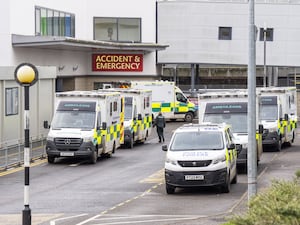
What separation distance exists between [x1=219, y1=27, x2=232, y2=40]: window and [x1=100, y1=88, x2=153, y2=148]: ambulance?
21070 millimetres

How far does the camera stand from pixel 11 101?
119 ft

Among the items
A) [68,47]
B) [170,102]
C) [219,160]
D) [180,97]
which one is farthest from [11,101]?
[180,97]

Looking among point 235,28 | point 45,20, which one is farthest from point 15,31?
point 235,28

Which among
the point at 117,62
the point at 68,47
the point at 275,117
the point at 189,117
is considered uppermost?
the point at 68,47

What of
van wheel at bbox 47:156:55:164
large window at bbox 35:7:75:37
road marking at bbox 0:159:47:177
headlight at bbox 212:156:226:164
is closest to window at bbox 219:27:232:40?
large window at bbox 35:7:75:37

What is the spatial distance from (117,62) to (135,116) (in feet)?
68.5

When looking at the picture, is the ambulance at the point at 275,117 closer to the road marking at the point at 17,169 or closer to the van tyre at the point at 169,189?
the road marking at the point at 17,169

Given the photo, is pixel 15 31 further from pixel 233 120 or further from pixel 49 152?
pixel 233 120

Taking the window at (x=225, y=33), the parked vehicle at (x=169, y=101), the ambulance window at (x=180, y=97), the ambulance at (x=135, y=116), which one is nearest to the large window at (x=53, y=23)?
the parked vehicle at (x=169, y=101)

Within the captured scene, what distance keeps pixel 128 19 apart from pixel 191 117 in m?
9.28

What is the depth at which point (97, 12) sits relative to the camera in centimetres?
5803

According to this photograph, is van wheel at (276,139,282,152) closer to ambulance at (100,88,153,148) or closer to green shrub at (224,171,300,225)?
ambulance at (100,88,153,148)

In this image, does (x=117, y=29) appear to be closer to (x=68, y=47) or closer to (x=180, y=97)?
(x=180, y=97)

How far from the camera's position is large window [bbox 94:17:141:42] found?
58.3 metres
